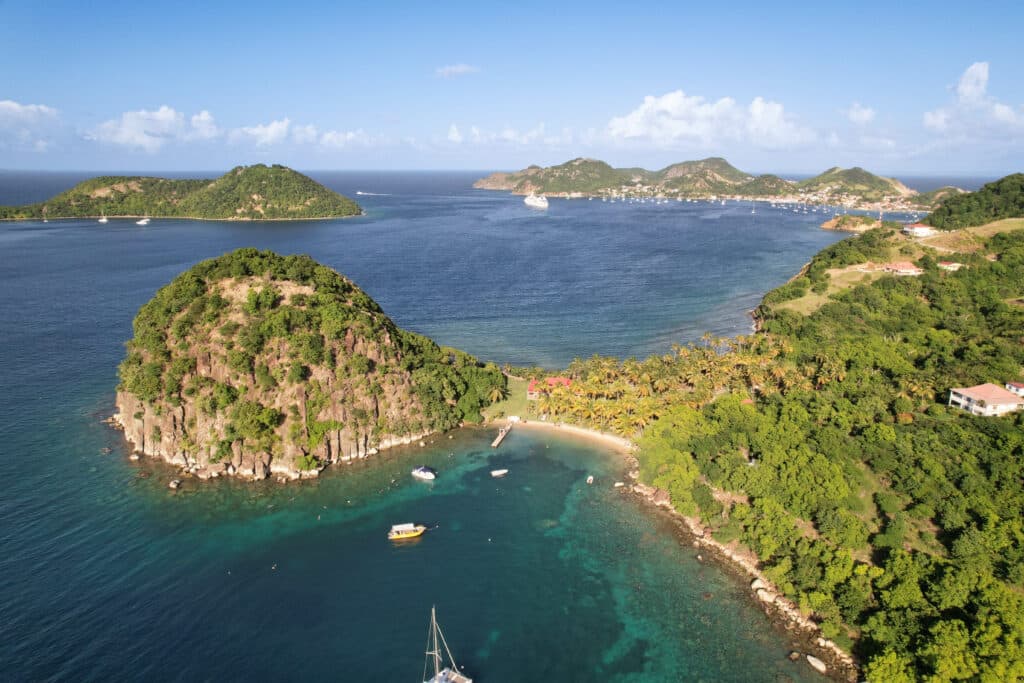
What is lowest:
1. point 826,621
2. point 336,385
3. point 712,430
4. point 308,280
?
point 826,621

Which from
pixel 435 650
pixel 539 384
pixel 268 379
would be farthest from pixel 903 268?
pixel 435 650

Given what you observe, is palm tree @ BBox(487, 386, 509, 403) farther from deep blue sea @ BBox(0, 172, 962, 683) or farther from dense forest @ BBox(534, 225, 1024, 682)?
deep blue sea @ BBox(0, 172, 962, 683)

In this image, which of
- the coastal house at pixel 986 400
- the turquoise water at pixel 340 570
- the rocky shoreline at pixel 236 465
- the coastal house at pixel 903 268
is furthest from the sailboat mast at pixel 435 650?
the coastal house at pixel 903 268

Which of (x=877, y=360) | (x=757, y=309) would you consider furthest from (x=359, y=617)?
(x=757, y=309)

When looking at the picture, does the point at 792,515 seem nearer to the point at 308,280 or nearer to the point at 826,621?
the point at 826,621

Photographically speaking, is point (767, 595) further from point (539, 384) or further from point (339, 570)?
point (539, 384)

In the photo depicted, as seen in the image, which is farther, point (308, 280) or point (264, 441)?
point (308, 280)

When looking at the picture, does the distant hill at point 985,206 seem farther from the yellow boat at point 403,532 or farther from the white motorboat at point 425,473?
the yellow boat at point 403,532
